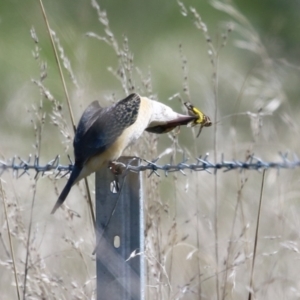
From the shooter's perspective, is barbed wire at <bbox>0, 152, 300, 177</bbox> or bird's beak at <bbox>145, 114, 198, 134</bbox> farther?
bird's beak at <bbox>145, 114, 198, 134</bbox>

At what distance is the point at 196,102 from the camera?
29.0ft

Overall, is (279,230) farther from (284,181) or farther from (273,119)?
(273,119)

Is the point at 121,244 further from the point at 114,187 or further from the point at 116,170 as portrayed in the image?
the point at 116,170

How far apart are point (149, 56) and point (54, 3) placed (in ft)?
5.79

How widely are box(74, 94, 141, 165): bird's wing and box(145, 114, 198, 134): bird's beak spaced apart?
22cm

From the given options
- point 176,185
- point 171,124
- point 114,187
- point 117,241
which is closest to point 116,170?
point 114,187

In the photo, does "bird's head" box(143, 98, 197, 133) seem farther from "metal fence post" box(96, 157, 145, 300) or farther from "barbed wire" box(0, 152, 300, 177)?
"metal fence post" box(96, 157, 145, 300)

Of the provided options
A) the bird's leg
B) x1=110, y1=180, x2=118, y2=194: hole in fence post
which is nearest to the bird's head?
the bird's leg

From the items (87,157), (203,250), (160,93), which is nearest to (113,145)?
(87,157)

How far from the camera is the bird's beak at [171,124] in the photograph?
3676mm

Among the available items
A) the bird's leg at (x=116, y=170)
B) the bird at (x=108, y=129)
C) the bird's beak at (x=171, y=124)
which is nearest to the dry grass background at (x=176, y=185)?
the bird's beak at (x=171, y=124)

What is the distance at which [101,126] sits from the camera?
3.37 meters

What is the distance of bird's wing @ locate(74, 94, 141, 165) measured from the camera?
130 inches

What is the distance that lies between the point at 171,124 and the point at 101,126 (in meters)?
0.47
